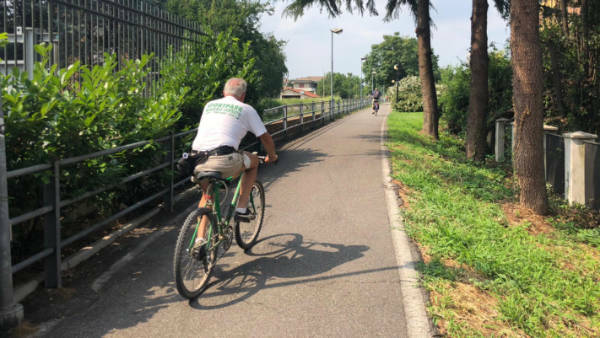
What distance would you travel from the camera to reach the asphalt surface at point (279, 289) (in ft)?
13.3

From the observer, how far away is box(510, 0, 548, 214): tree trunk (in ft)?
26.2

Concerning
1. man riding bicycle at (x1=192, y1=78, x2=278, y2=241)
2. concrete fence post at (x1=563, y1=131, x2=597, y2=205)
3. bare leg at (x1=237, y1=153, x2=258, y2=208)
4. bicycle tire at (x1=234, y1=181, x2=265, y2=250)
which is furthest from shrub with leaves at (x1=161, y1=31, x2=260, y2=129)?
concrete fence post at (x1=563, y1=131, x2=597, y2=205)

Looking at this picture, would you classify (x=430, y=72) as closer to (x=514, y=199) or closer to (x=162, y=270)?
(x=514, y=199)

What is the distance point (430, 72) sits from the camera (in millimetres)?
20203

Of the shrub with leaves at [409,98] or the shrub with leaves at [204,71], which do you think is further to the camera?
the shrub with leaves at [409,98]

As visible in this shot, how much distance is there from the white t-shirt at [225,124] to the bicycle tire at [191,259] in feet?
2.17

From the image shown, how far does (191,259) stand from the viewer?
4.55 m

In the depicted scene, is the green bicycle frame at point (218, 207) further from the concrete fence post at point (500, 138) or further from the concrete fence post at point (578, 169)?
the concrete fence post at point (500, 138)

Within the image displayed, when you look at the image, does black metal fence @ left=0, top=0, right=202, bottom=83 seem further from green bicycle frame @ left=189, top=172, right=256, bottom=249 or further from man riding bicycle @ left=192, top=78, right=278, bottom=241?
green bicycle frame @ left=189, top=172, right=256, bottom=249

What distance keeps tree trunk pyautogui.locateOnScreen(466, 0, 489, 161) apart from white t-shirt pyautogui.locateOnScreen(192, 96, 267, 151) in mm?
10674

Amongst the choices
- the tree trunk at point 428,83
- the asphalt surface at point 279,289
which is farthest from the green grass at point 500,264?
the tree trunk at point 428,83

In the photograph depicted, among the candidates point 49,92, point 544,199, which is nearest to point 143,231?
point 49,92

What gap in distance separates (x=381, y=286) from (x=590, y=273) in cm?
252

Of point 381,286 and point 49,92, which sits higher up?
point 49,92
